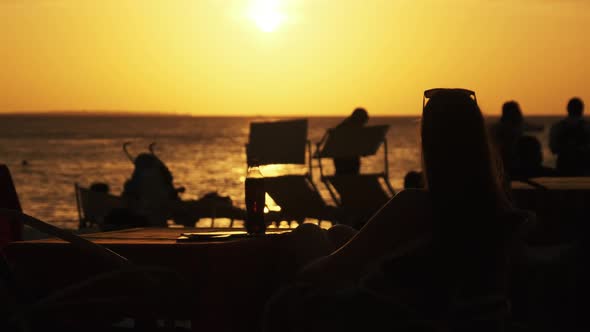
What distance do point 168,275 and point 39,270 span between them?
48cm

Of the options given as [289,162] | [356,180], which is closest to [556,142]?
[356,180]

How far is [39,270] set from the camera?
3.29 metres

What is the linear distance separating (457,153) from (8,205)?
241 centimetres

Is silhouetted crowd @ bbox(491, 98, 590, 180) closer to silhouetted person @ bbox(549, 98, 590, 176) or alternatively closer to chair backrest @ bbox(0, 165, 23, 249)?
silhouetted person @ bbox(549, 98, 590, 176)

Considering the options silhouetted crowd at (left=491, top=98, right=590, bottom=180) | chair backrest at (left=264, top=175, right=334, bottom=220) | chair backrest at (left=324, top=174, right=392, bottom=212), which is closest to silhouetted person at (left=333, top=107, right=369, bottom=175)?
chair backrest at (left=324, top=174, right=392, bottom=212)

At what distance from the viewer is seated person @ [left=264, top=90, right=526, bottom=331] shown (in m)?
2.79

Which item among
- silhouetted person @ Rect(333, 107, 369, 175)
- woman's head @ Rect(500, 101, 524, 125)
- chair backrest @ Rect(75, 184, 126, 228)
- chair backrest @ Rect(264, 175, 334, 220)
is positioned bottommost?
chair backrest @ Rect(75, 184, 126, 228)

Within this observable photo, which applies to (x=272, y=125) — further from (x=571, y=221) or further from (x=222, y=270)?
(x=222, y=270)

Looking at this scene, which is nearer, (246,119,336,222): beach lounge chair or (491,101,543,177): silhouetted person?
(491,101,543,177): silhouetted person

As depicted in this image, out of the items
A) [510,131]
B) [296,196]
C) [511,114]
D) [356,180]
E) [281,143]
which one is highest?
[511,114]

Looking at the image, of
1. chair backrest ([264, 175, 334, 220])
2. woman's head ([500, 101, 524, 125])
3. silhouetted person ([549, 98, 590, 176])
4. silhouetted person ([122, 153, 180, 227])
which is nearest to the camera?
woman's head ([500, 101, 524, 125])

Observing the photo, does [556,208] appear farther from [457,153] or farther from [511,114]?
[511,114]

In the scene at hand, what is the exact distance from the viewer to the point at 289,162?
10.4 m

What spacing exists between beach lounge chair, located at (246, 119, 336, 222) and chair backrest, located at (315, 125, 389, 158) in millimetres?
266
